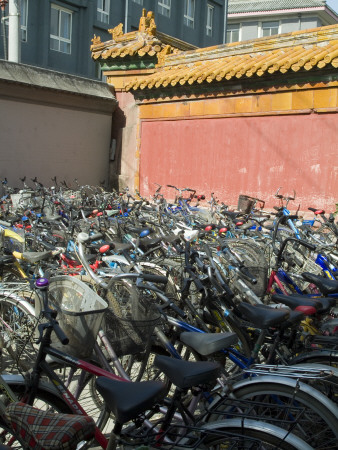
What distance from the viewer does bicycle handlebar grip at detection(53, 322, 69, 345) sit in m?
2.53

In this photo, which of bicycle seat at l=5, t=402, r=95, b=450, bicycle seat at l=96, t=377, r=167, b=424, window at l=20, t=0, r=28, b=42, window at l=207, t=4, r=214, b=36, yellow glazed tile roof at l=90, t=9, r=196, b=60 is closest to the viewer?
bicycle seat at l=5, t=402, r=95, b=450

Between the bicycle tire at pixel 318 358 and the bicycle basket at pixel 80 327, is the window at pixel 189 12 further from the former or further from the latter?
the bicycle basket at pixel 80 327

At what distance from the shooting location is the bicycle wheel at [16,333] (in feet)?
10.6

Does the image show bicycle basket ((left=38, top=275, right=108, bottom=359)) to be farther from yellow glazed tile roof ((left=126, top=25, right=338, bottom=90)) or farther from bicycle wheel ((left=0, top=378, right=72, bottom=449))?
yellow glazed tile roof ((left=126, top=25, right=338, bottom=90))

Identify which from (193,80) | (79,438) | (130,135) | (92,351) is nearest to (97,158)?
(130,135)

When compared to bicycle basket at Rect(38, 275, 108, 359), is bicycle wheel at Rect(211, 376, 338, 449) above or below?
below

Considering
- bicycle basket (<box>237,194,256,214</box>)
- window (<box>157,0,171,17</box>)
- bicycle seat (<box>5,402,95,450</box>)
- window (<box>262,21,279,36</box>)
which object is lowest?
bicycle seat (<box>5,402,95,450</box>)

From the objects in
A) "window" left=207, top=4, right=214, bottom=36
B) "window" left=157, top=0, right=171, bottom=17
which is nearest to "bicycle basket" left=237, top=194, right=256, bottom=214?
"window" left=157, top=0, right=171, bottom=17

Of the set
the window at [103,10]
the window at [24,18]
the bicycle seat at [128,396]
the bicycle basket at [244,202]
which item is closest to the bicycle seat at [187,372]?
the bicycle seat at [128,396]

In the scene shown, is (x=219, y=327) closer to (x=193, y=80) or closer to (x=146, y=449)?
(x=146, y=449)

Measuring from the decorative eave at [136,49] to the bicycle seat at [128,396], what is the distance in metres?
11.9

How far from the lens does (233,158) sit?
1115cm

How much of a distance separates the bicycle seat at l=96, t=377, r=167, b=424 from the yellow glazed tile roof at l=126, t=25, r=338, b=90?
806 centimetres

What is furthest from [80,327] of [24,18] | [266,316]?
[24,18]
